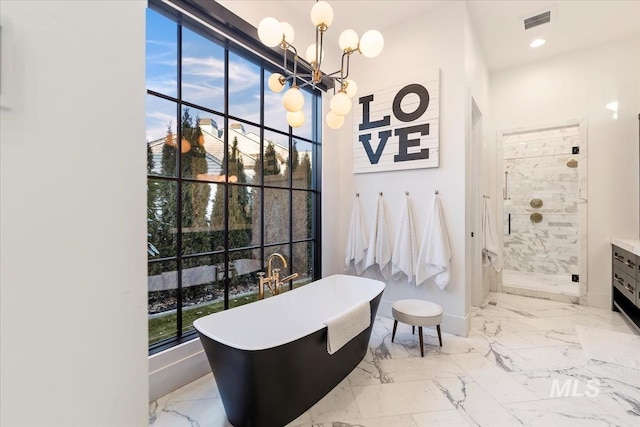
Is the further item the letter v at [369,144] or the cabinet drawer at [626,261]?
the letter v at [369,144]

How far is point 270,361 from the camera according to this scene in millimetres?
1402

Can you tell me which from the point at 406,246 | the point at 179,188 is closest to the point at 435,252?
the point at 406,246

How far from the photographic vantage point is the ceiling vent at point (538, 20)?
2.80m

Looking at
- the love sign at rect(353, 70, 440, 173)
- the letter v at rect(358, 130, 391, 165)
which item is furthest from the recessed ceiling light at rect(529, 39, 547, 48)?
the letter v at rect(358, 130, 391, 165)

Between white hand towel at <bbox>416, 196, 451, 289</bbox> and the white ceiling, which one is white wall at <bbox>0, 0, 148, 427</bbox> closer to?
the white ceiling

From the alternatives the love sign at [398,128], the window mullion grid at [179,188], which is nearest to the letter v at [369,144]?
the love sign at [398,128]

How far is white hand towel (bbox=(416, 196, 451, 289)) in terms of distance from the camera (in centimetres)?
266

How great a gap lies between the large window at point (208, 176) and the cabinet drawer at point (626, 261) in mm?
3350

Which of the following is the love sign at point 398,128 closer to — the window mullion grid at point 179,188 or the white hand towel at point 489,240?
the white hand towel at point 489,240

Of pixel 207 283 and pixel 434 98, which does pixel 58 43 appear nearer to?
pixel 207 283

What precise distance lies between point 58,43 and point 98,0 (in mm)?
117

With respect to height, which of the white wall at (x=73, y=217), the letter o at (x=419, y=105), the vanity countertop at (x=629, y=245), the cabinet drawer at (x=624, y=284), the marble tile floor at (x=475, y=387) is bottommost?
the marble tile floor at (x=475, y=387)

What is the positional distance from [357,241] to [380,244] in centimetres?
28

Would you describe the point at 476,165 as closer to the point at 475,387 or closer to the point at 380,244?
the point at 380,244
